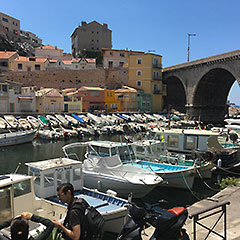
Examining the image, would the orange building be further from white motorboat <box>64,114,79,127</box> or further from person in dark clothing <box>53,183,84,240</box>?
person in dark clothing <box>53,183,84,240</box>

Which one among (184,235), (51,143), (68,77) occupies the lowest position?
A: (51,143)

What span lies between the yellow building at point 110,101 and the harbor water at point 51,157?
623 inches

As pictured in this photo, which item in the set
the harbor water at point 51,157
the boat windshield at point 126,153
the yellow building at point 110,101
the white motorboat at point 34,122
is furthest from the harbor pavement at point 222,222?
the yellow building at point 110,101

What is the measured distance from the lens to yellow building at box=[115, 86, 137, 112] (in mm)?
50719

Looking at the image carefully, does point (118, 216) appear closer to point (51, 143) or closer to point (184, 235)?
point (184, 235)

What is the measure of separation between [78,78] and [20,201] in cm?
5148

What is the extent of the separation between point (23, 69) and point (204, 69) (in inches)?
1434

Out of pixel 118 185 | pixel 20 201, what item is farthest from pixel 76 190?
pixel 20 201

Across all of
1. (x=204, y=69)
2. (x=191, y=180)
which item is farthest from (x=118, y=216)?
(x=204, y=69)

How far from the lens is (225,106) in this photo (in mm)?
53812

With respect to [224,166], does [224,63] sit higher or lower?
higher

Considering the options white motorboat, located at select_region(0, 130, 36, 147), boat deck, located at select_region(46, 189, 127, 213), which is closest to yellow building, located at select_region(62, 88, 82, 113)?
white motorboat, located at select_region(0, 130, 36, 147)

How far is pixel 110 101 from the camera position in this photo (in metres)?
49.7

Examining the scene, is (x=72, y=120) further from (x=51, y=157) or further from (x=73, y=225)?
(x=73, y=225)
